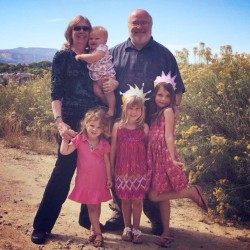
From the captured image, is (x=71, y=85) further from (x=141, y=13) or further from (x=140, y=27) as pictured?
(x=141, y=13)

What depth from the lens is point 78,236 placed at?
11.5ft

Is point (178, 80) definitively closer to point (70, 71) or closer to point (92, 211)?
point (70, 71)

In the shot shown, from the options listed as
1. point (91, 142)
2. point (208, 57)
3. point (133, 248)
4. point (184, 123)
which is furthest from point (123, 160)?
point (208, 57)

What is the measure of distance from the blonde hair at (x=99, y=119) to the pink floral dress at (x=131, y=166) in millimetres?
148

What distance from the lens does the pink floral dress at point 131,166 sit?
3.25m

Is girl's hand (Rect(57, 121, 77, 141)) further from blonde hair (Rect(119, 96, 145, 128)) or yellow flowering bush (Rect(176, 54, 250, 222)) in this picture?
yellow flowering bush (Rect(176, 54, 250, 222))

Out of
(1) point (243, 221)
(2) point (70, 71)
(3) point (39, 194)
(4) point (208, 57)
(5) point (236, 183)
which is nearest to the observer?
(2) point (70, 71)

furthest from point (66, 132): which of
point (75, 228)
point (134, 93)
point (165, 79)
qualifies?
point (75, 228)

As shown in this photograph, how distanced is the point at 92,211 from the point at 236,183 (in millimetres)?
2066

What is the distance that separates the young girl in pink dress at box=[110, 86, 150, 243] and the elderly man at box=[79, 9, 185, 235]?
0.31m

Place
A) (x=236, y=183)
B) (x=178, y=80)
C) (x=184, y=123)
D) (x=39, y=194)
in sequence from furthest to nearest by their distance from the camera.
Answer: (x=184, y=123), (x=39, y=194), (x=236, y=183), (x=178, y=80)

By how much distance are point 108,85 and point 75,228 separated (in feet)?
5.38

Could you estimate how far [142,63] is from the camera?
3576 millimetres

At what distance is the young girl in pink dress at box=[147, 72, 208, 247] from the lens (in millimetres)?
3227
